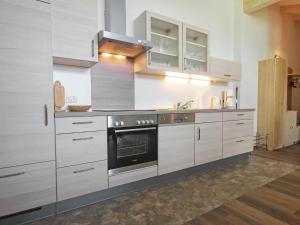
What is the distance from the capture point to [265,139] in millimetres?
4031

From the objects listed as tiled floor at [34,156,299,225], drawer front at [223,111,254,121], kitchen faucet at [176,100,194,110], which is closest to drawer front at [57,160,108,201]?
tiled floor at [34,156,299,225]

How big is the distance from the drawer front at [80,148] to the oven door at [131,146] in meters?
0.10

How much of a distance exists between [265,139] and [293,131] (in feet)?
3.30

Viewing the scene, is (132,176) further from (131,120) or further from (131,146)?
Answer: (131,120)

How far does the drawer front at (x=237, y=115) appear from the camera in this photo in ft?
9.43

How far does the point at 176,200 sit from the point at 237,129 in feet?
5.85

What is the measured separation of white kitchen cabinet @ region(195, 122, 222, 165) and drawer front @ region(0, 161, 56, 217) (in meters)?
1.77

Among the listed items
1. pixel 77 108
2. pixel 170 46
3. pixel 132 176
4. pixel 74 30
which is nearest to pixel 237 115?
pixel 170 46

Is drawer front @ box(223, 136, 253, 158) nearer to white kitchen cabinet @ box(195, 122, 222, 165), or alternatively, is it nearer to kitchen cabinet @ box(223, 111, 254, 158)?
kitchen cabinet @ box(223, 111, 254, 158)

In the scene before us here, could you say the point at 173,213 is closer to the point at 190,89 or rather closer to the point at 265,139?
the point at 190,89

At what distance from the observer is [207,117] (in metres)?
2.62

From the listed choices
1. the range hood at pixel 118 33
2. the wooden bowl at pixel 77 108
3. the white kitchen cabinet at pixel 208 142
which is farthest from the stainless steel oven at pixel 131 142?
the range hood at pixel 118 33

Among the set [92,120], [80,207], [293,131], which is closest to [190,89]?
[92,120]

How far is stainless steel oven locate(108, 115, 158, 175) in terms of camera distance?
1.86 m
